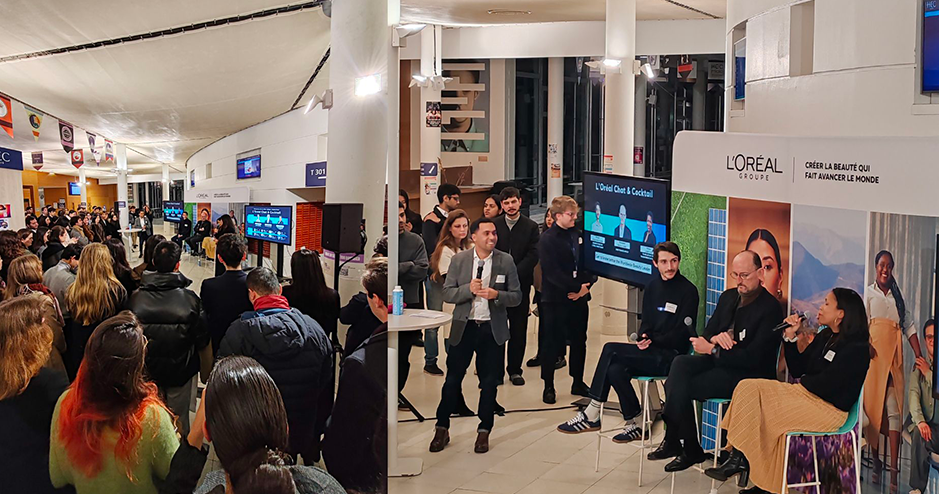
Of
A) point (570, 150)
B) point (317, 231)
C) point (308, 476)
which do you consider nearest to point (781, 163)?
point (570, 150)

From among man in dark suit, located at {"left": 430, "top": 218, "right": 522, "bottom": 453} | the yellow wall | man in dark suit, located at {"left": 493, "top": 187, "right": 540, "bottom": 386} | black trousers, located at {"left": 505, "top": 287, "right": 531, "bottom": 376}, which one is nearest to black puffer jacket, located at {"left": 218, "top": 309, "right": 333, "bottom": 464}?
the yellow wall

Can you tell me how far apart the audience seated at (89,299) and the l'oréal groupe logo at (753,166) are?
178 cm

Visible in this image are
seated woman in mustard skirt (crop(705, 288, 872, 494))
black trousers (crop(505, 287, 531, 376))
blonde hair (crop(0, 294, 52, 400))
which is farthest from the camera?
black trousers (crop(505, 287, 531, 376))

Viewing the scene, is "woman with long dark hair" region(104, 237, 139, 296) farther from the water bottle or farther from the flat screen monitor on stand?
the water bottle

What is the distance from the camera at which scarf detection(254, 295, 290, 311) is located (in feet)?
4.87

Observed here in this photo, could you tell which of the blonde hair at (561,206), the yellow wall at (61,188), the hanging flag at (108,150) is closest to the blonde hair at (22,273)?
the yellow wall at (61,188)

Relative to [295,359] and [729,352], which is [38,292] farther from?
[729,352]

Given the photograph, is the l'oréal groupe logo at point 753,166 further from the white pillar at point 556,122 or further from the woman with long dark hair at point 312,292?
the woman with long dark hair at point 312,292

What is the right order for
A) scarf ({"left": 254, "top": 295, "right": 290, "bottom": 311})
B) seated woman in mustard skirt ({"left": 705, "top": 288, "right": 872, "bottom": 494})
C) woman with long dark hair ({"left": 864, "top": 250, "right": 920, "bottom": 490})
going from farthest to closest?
seated woman in mustard skirt ({"left": 705, "top": 288, "right": 872, "bottom": 494}) → woman with long dark hair ({"left": 864, "top": 250, "right": 920, "bottom": 490}) → scarf ({"left": 254, "top": 295, "right": 290, "bottom": 311})

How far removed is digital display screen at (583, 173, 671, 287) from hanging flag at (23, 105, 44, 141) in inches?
73.5

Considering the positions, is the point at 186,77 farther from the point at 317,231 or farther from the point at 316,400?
the point at 316,400

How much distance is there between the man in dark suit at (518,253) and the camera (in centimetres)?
293

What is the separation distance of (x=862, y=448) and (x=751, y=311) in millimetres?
513

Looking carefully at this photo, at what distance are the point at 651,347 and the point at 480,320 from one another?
737 mm
